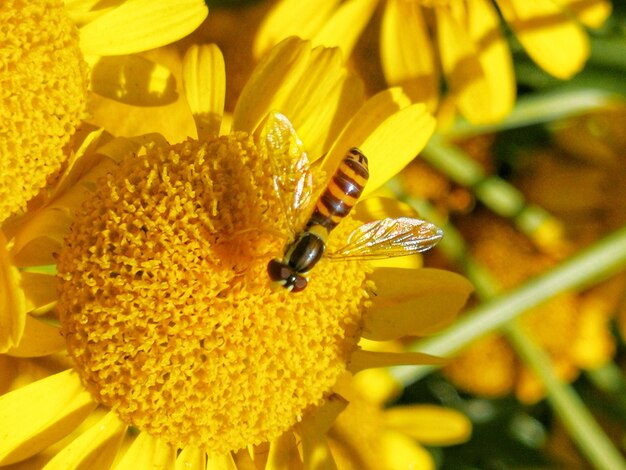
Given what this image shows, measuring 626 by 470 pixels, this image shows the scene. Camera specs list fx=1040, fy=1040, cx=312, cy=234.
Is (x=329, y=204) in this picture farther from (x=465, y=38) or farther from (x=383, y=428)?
(x=383, y=428)

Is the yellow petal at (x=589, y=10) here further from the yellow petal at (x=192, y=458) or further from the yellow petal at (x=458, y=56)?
the yellow petal at (x=192, y=458)

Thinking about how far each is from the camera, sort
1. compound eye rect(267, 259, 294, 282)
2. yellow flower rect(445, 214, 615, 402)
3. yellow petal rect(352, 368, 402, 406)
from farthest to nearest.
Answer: yellow flower rect(445, 214, 615, 402) → yellow petal rect(352, 368, 402, 406) → compound eye rect(267, 259, 294, 282)

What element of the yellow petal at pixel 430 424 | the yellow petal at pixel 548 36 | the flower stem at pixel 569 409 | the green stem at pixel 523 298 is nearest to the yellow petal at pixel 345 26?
the yellow petal at pixel 548 36

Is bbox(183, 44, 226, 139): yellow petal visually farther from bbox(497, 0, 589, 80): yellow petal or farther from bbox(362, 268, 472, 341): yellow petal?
bbox(497, 0, 589, 80): yellow petal

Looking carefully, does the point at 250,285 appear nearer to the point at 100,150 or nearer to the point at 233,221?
the point at 233,221

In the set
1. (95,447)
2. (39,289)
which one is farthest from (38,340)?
(95,447)

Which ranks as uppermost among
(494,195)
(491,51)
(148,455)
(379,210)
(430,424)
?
(491,51)

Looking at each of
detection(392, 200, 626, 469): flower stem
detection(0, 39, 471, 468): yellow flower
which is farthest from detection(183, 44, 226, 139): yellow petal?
detection(392, 200, 626, 469): flower stem
